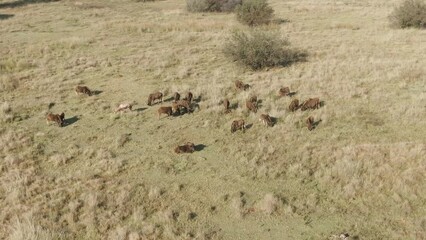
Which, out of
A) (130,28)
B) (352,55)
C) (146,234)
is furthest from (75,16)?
(146,234)

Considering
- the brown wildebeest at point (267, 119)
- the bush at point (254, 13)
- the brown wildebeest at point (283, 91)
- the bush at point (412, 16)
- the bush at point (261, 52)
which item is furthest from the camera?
the bush at point (254, 13)

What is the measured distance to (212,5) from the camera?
152 feet

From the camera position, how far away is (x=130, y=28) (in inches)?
1421

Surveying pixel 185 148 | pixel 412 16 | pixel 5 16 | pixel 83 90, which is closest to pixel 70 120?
pixel 83 90

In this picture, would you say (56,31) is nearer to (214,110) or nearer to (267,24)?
(267,24)

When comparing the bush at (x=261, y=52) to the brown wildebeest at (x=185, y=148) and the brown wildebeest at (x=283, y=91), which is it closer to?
the brown wildebeest at (x=283, y=91)

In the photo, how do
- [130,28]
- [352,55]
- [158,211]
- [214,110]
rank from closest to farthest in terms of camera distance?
[158,211]
[214,110]
[352,55]
[130,28]

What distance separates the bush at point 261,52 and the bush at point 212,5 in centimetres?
2013

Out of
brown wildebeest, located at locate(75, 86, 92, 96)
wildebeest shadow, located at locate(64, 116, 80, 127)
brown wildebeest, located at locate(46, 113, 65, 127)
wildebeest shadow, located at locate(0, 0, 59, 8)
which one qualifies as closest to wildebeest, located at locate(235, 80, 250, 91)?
brown wildebeest, located at locate(75, 86, 92, 96)

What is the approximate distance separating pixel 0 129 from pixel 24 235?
809 centimetres

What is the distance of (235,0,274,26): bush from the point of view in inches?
1444

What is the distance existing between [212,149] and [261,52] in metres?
10.6

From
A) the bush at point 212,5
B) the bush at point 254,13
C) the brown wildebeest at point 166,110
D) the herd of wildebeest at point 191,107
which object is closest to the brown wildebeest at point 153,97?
Result: the herd of wildebeest at point 191,107

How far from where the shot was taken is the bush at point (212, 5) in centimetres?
4500
